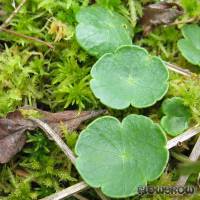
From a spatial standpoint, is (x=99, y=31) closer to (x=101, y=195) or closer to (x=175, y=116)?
(x=175, y=116)

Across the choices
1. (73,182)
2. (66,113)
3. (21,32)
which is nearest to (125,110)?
(66,113)

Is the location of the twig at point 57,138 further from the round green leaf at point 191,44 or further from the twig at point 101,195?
the round green leaf at point 191,44

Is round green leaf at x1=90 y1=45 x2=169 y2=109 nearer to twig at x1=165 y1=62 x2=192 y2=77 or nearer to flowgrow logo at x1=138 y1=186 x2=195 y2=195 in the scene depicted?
twig at x1=165 y1=62 x2=192 y2=77

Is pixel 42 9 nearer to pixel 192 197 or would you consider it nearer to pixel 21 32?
pixel 21 32

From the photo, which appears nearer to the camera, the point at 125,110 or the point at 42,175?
the point at 42,175

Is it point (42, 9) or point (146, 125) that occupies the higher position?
point (42, 9)

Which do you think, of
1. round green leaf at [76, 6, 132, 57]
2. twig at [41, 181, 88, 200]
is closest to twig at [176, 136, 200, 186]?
twig at [41, 181, 88, 200]

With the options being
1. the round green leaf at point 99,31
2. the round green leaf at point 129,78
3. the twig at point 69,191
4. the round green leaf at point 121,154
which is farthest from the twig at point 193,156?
the round green leaf at point 99,31
